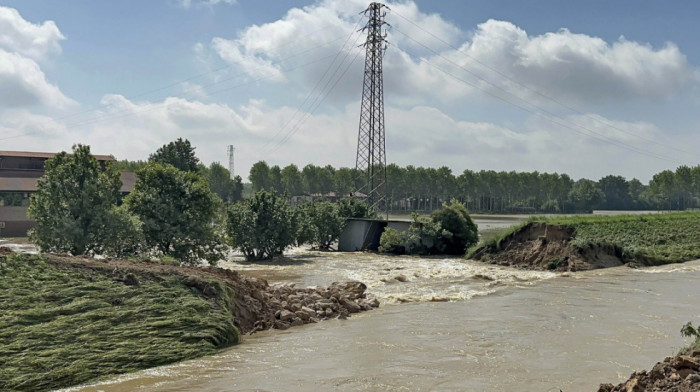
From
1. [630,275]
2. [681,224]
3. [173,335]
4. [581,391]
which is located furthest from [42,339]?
[681,224]

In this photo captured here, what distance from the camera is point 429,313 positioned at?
754 inches

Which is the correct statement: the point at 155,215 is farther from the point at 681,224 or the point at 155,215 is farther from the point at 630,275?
the point at 681,224

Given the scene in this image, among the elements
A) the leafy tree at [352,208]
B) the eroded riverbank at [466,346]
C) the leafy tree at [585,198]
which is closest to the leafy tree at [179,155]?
the leafy tree at [352,208]

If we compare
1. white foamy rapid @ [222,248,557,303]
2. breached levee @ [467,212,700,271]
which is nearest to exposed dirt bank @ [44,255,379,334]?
white foamy rapid @ [222,248,557,303]

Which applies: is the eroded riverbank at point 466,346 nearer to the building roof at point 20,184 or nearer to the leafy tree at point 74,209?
the leafy tree at point 74,209

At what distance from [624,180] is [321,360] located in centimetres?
17912

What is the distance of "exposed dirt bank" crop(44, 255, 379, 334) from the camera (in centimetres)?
1605

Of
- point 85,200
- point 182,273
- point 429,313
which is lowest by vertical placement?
point 429,313

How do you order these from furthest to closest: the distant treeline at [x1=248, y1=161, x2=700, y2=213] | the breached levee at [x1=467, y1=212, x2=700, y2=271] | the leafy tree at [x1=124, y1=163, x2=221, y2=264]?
1. the distant treeline at [x1=248, y1=161, x2=700, y2=213]
2. the breached levee at [x1=467, y1=212, x2=700, y2=271]
3. the leafy tree at [x1=124, y1=163, x2=221, y2=264]

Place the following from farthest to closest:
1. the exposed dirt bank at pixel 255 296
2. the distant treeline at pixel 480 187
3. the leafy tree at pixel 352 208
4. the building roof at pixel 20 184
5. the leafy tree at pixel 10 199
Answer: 1. the distant treeline at pixel 480 187
2. the leafy tree at pixel 10 199
3. the building roof at pixel 20 184
4. the leafy tree at pixel 352 208
5. the exposed dirt bank at pixel 255 296

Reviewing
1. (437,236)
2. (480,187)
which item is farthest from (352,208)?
(480,187)

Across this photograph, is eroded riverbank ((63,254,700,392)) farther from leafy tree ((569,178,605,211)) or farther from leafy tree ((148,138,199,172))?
leafy tree ((569,178,605,211))

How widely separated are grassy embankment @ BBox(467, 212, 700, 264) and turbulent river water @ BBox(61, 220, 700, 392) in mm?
8848

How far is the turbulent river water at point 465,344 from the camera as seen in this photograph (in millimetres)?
11336
